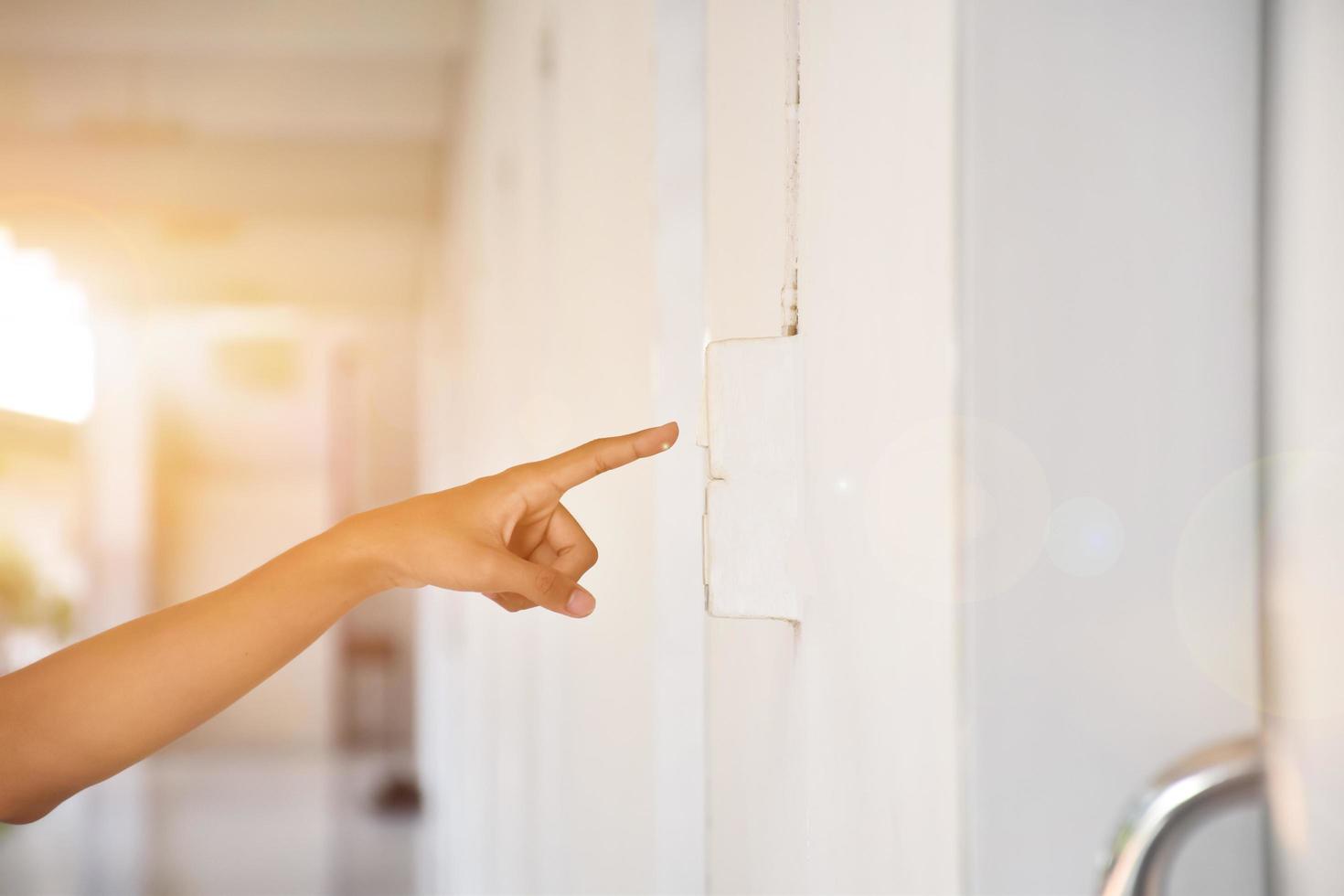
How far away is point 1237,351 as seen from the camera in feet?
0.68

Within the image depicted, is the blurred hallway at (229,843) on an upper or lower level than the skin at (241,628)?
lower

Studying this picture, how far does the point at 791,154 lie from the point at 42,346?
6.26 meters

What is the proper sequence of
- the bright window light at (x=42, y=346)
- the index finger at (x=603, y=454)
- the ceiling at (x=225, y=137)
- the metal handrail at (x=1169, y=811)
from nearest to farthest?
1. the metal handrail at (x=1169, y=811)
2. the index finger at (x=603, y=454)
3. the ceiling at (x=225, y=137)
4. the bright window light at (x=42, y=346)

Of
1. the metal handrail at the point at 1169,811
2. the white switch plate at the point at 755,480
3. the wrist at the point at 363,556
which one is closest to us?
the metal handrail at the point at 1169,811

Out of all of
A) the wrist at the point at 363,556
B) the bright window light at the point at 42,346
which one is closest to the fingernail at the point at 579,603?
the wrist at the point at 363,556

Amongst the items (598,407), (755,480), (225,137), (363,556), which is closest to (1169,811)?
(755,480)

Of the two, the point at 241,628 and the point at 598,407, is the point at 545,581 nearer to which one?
the point at 241,628

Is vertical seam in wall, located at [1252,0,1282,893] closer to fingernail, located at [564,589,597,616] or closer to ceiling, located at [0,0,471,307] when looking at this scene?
fingernail, located at [564,589,597,616]

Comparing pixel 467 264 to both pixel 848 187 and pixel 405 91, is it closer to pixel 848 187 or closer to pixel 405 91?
pixel 405 91

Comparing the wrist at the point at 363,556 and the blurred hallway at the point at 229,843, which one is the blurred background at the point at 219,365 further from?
the wrist at the point at 363,556

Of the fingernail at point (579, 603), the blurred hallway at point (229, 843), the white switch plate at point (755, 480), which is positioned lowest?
the blurred hallway at point (229, 843)

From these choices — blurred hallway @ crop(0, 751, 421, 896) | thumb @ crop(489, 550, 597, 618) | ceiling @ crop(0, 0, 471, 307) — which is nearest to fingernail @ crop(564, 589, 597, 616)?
thumb @ crop(489, 550, 597, 618)

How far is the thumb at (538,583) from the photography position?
515 millimetres

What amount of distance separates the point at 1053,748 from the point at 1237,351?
0.30 feet
